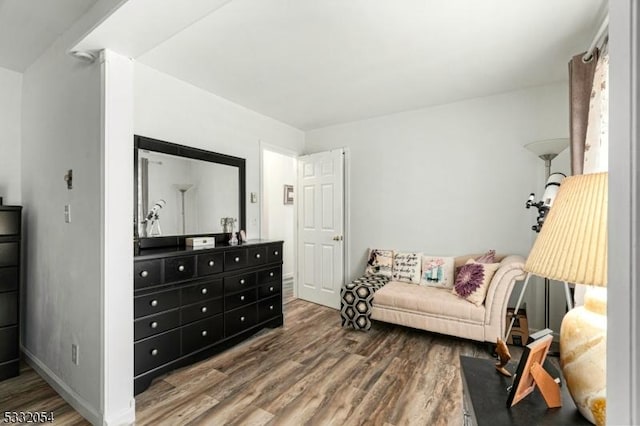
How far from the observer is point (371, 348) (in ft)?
9.57

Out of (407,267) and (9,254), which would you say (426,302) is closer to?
(407,267)

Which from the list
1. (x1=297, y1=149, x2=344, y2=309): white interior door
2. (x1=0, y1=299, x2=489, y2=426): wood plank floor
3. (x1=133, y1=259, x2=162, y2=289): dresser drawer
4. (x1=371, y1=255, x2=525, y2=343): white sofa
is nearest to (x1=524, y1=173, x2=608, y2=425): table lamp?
(x1=0, y1=299, x2=489, y2=426): wood plank floor

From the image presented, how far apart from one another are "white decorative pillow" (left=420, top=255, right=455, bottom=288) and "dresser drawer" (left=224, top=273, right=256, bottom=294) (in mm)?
1914

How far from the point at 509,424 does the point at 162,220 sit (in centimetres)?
281

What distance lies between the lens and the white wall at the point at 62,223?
6.03 ft

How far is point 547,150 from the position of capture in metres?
2.74

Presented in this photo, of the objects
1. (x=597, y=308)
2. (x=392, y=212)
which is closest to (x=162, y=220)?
(x=392, y=212)

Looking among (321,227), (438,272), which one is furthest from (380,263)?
(321,227)

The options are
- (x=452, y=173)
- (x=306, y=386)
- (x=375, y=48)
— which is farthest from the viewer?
(x=452, y=173)

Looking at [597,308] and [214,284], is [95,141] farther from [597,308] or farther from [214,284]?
[597,308]

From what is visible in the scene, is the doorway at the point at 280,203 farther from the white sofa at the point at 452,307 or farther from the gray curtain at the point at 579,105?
the gray curtain at the point at 579,105

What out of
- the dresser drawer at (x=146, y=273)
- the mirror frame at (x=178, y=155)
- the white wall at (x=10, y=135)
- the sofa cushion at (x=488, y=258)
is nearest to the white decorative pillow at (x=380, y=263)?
the sofa cushion at (x=488, y=258)

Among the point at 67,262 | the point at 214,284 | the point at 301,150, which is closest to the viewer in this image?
the point at 67,262

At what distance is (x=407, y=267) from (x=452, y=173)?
4.04ft
